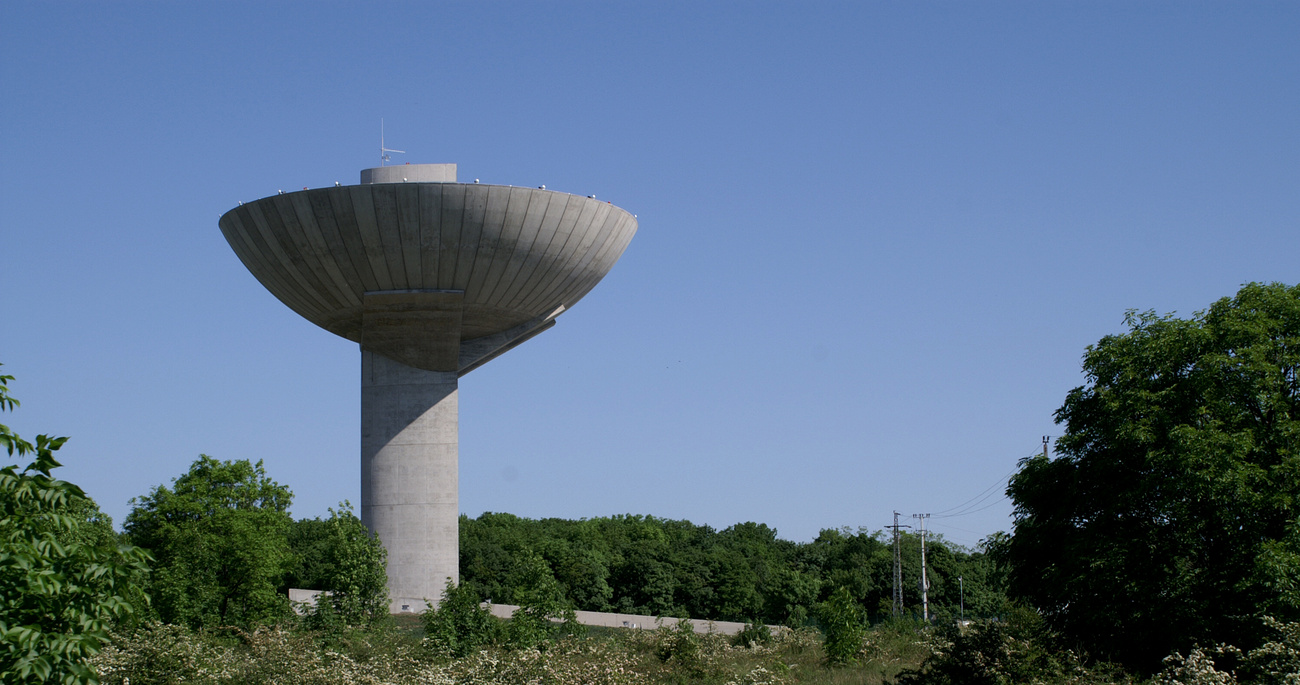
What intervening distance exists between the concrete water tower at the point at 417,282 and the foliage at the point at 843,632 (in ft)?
45.4

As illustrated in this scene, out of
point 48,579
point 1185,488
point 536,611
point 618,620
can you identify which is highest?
point 1185,488

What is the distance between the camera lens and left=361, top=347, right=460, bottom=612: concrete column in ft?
111

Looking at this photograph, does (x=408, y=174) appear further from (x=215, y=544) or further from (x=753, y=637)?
(x=753, y=637)

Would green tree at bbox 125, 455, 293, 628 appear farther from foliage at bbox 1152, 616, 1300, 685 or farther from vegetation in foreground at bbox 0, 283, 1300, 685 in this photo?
foliage at bbox 1152, 616, 1300, 685

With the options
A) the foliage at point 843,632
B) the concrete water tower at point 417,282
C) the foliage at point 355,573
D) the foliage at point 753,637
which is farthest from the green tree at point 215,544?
the foliage at point 843,632

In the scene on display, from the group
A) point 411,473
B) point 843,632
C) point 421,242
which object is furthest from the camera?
point 411,473

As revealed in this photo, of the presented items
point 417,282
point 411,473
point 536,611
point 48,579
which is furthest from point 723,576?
point 48,579

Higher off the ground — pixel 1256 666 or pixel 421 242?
pixel 421 242

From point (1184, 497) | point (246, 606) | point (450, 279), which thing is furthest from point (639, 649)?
point (246, 606)

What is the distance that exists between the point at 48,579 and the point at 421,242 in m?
26.2

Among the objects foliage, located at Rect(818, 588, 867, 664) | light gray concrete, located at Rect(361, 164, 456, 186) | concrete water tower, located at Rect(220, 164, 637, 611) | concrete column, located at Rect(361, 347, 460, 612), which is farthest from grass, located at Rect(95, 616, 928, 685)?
light gray concrete, located at Rect(361, 164, 456, 186)

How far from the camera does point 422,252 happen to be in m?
32.4

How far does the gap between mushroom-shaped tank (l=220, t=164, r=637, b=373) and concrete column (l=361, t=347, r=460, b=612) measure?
84 cm

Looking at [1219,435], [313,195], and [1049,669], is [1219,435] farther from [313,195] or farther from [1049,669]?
[313,195]
